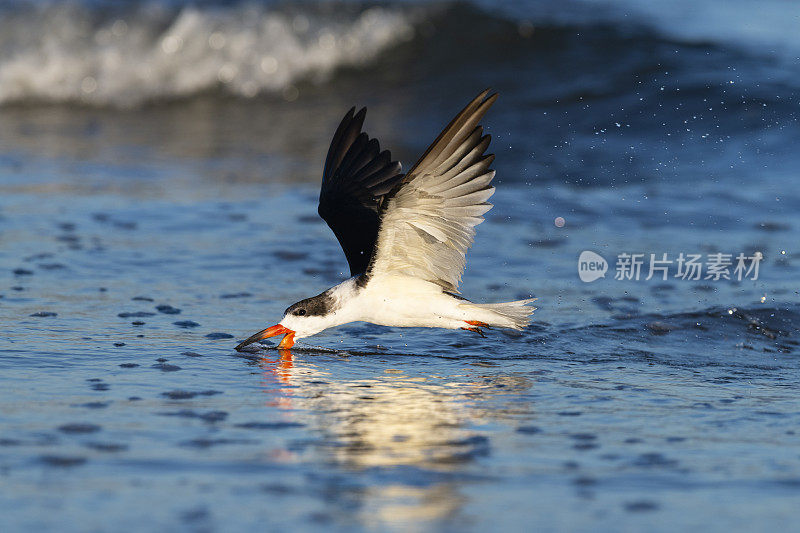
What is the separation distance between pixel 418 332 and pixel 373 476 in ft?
7.87

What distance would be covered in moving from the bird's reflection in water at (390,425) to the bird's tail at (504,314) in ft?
1.31

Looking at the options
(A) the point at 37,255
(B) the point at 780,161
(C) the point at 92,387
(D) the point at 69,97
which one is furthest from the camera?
(D) the point at 69,97

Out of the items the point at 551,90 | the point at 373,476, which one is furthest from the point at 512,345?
the point at 551,90

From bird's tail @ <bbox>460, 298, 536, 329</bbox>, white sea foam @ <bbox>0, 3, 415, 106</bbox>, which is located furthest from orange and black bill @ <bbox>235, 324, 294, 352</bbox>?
white sea foam @ <bbox>0, 3, 415, 106</bbox>

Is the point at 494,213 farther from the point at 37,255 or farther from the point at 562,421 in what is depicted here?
the point at 562,421

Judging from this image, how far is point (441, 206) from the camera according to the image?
214 inches

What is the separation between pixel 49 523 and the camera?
3.52 meters

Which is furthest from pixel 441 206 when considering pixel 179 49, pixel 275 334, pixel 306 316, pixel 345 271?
pixel 179 49

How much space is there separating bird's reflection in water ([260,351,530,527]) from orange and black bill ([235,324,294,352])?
7 cm

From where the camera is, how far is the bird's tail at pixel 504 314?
18.8 ft

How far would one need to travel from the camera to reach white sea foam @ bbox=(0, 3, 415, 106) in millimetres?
14320

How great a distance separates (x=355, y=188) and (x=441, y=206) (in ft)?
2.16

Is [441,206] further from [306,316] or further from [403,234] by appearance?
[306,316]

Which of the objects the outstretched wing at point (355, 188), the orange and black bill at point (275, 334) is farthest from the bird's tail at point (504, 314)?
the orange and black bill at point (275, 334)
